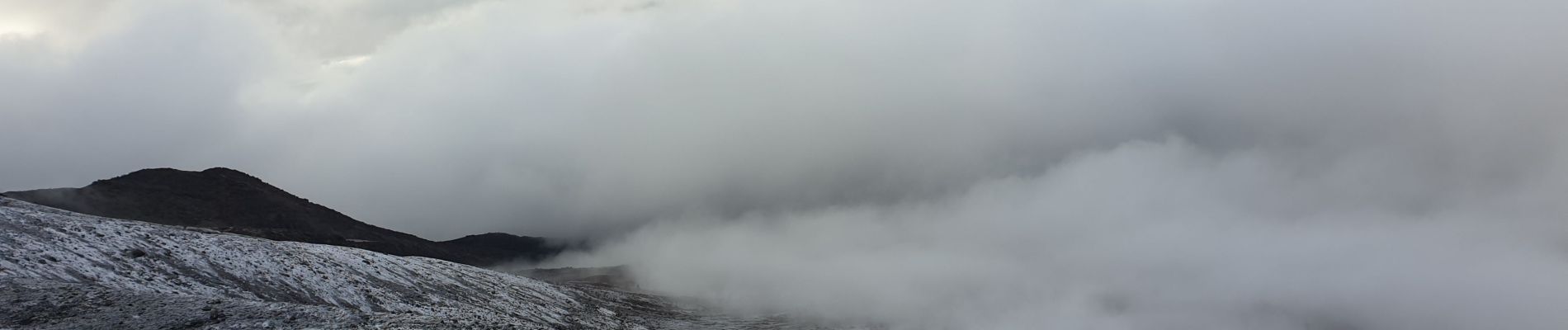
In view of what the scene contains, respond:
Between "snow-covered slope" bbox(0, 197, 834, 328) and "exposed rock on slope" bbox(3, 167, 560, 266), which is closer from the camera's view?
"snow-covered slope" bbox(0, 197, 834, 328)

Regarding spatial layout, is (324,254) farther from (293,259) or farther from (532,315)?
(532,315)

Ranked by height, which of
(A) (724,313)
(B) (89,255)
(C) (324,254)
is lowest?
(B) (89,255)

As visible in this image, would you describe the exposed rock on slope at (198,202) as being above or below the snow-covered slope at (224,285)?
above

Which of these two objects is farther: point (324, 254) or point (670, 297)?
point (670, 297)

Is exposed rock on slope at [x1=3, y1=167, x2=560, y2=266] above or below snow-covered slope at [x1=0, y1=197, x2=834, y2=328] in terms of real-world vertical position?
above

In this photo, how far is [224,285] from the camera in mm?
61094

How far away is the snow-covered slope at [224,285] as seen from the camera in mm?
44312

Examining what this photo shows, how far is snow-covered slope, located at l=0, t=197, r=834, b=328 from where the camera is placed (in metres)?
44.3

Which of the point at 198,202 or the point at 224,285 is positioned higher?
the point at 198,202

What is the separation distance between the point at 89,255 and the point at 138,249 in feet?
13.1

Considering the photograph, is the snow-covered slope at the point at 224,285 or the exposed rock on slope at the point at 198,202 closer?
the snow-covered slope at the point at 224,285

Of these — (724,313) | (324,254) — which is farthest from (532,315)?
(724,313)

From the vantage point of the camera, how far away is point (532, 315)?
86.8m

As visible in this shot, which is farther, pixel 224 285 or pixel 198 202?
pixel 198 202
